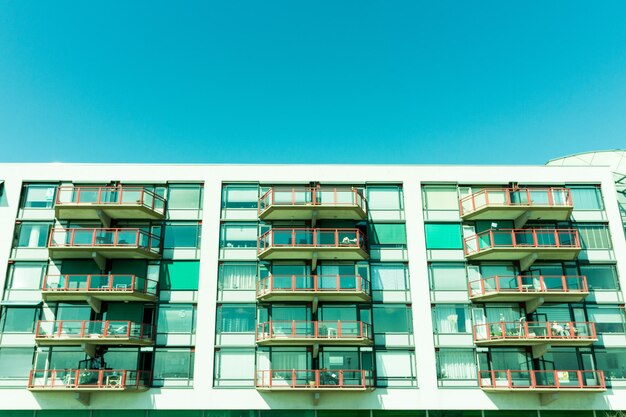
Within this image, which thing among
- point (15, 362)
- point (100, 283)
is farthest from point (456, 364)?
point (15, 362)

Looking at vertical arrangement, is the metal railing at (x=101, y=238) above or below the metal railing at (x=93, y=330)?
above

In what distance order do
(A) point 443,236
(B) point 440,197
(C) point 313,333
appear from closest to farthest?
(C) point 313,333, (A) point 443,236, (B) point 440,197

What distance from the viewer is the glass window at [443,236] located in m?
28.6

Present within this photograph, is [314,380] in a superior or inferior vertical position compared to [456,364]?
inferior

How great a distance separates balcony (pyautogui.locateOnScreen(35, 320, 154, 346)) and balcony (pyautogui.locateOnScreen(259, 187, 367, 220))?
29.1ft

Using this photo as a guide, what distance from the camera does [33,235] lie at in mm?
28344

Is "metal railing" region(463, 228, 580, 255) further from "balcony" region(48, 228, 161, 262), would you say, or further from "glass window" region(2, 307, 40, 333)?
"glass window" region(2, 307, 40, 333)

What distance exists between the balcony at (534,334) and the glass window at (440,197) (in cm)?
702

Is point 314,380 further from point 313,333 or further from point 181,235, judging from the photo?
point 181,235

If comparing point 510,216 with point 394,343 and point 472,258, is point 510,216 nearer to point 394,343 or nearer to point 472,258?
point 472,258

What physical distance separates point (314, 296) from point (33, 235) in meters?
16.1

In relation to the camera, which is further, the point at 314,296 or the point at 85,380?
the point at 314,296

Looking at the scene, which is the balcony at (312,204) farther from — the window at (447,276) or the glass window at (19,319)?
the glass window at (19,319)

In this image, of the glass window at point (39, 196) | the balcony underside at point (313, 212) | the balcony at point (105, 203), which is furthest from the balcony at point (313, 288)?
the glass window at point (39, 196)
